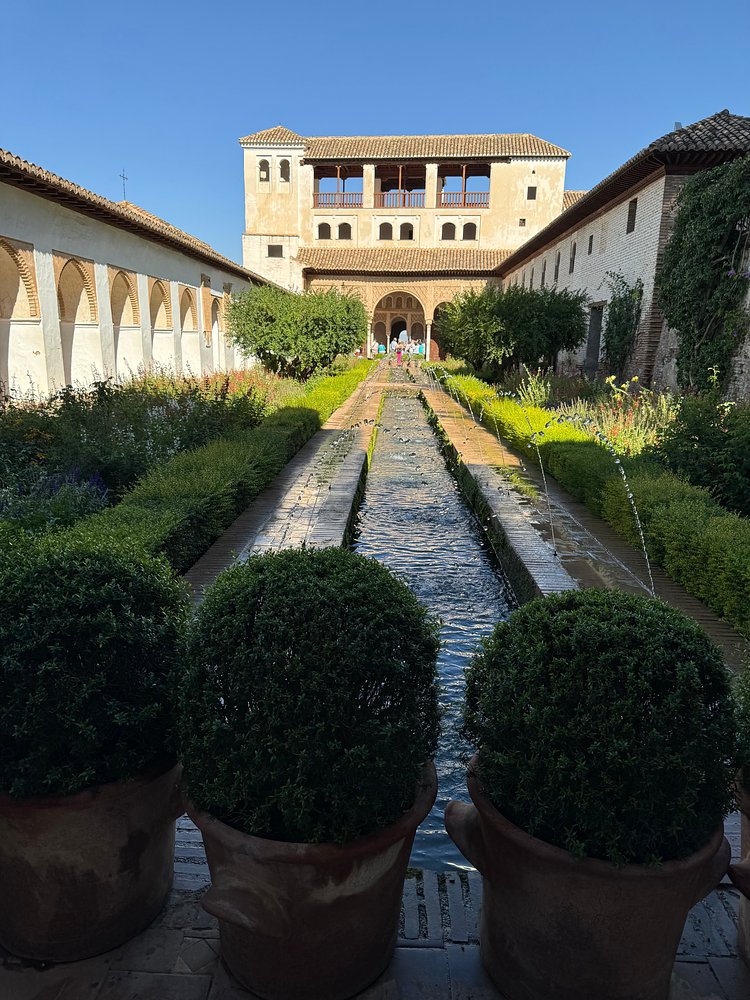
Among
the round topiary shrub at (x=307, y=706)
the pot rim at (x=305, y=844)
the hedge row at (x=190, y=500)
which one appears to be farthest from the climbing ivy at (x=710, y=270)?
the pot rim at (x=305, y=844)

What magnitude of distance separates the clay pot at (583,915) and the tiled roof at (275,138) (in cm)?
4092

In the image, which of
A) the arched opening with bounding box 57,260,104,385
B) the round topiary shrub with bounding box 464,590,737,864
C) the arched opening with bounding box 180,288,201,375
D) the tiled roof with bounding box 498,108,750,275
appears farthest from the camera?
the arched opening with bounding box 180,288,201,375

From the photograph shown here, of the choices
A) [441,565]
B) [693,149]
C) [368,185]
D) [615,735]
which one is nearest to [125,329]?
[693,149]

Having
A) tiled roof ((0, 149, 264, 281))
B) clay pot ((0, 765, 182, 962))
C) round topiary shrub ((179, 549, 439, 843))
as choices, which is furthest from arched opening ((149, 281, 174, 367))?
round topiary shrub ((179, 549, 439, 843))

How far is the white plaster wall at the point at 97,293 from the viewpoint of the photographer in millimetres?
12094

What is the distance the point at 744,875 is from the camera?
6.02 ft

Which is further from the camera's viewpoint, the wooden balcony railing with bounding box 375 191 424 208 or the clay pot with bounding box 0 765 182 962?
the wooden balcony railing with bounding box 375 191 424 208

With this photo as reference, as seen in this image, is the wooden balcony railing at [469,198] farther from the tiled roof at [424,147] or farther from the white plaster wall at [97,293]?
the white plaster wall at [97,293]

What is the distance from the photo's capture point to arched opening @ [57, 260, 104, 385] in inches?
596

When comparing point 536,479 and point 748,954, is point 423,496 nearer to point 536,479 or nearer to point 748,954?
point 536,479

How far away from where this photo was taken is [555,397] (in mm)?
15055

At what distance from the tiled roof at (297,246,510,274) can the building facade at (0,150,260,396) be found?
→ 15.7 meters

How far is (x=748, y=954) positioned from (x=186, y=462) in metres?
5.96

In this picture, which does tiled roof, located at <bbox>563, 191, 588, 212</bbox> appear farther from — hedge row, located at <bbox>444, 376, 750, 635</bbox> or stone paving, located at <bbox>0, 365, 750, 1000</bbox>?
stone paving, located at <bbox>0, 365, 750, 1000</bbox>
